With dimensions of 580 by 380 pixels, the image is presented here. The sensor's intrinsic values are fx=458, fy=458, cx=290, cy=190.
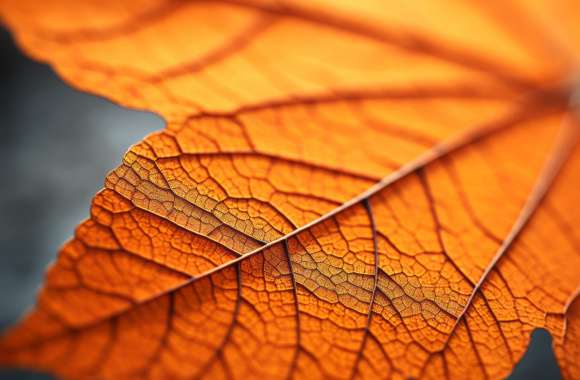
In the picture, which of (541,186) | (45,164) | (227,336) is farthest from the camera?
(45,164)

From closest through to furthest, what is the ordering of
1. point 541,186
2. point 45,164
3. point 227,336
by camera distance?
point 227,336 < point 541,186 < point 45,164

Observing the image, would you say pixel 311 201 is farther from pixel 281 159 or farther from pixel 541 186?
pixel 541 186

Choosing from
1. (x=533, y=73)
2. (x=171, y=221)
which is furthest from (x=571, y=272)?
(x=171, y=221)

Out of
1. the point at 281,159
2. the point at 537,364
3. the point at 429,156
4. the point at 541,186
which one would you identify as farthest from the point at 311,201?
the point at 537,364

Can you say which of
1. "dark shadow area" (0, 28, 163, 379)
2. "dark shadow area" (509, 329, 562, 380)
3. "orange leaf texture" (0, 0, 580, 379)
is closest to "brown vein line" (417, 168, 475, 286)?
"orange leaf texture" (0, 0, 580, 379)

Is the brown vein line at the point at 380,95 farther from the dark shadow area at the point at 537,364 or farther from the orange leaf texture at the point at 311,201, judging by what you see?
the dark shadow area at the point at 537,364

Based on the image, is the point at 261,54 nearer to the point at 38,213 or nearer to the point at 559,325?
the point at 559,325
